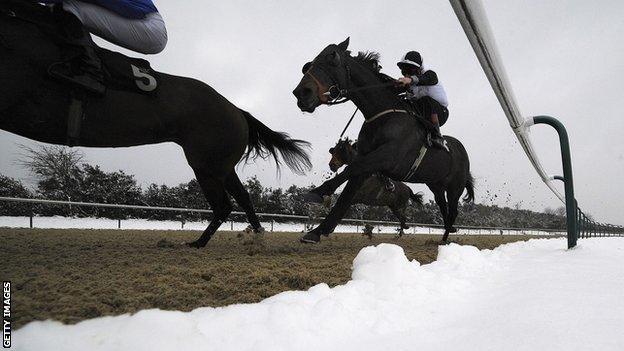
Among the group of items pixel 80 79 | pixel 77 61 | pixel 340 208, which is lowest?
pixel 340 208

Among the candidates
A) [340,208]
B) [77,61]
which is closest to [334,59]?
[340,208]

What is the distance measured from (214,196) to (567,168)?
14.5ft

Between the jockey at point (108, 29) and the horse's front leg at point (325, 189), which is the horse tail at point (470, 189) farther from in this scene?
the jockey at point (108, 29)

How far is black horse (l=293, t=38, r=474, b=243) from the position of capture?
12.4ft

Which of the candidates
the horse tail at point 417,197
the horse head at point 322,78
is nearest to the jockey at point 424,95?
the horse head at point 322,78

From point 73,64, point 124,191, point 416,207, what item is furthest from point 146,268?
point 416,207

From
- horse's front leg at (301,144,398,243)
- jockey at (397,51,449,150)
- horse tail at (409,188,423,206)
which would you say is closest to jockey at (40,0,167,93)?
horse's front leg at (301,144,398,243)

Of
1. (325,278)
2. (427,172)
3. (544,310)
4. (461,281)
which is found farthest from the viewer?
(427,172)

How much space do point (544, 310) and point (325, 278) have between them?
1063 millimetres

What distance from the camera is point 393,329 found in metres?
1.28

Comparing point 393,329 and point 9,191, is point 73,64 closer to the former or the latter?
point 393,329

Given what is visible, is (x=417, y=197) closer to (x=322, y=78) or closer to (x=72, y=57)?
(x=322, y=78)

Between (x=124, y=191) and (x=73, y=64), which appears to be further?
(x=124, y=191)

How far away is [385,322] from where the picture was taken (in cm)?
132
